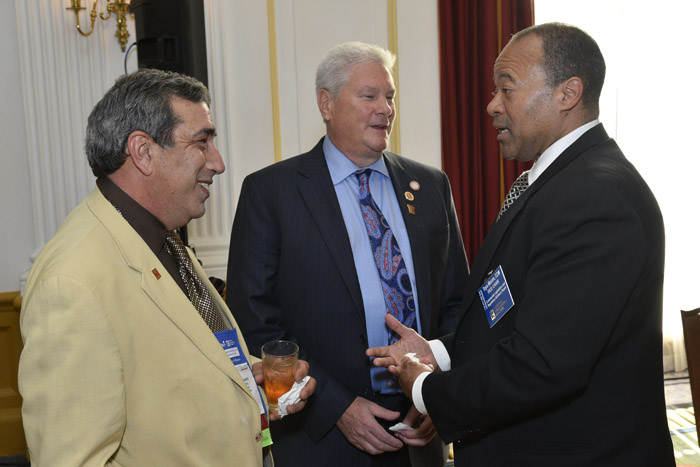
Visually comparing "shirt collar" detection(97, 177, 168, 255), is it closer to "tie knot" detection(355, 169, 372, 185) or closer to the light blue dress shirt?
the light blue dress shirt

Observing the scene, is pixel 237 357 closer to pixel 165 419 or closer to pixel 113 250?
pixel 165 419

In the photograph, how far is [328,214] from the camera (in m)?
2.14

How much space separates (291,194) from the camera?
2186 mm

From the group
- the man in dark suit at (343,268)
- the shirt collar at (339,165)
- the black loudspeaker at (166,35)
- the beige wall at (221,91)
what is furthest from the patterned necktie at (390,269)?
the beige wall at (221,91)

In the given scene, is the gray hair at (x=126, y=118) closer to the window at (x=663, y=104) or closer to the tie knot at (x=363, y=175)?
the tie knot at (x=363, y=175)

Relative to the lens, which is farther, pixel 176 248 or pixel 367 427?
pixel 367 427

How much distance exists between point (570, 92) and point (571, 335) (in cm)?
65

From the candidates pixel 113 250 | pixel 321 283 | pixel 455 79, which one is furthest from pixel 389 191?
pixel 455 79

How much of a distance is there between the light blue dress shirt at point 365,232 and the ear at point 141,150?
0.87m

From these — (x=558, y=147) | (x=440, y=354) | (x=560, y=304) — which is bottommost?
(x=440, y=354)

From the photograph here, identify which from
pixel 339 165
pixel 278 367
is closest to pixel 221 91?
pixel 339 165

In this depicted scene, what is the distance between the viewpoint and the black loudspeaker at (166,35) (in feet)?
11.1

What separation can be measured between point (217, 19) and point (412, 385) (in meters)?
3.19

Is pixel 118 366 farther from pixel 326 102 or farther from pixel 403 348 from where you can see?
pixel 326 102
